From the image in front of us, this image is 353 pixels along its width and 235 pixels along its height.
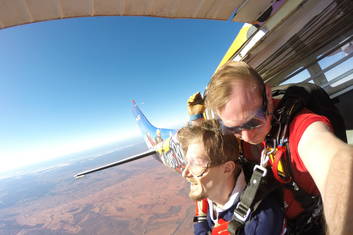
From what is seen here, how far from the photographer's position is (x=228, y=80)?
109cm

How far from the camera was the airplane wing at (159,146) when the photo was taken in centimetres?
609

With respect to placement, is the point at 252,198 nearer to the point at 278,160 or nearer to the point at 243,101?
the point at 278,160

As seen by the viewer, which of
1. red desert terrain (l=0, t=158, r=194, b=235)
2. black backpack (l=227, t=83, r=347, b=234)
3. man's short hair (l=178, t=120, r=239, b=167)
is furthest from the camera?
red desert terrain (l=0, t=158, r=194, b=235)

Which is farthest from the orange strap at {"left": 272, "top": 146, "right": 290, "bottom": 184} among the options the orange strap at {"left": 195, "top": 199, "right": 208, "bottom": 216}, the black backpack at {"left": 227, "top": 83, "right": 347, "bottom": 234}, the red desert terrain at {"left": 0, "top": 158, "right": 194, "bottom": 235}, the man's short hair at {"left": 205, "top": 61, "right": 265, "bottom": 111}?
the red desert terrain at {"left": 0, "top": 158, "right": 194, "bottom": 235}

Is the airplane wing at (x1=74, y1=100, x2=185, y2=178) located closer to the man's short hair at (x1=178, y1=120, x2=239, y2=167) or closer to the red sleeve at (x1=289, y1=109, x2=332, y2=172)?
the man's short hair at (x1=178, y1=120, x2=239, y2=167)

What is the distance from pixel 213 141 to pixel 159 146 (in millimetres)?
6994

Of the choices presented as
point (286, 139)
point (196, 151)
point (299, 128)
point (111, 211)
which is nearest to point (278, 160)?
point (286, 139)

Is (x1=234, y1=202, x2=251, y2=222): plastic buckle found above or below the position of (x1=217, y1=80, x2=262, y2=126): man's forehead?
below

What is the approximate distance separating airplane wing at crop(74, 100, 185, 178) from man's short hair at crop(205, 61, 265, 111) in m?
2.92

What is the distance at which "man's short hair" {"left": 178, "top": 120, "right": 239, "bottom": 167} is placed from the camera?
49.1 inches

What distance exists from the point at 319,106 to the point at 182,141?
1.01 metres

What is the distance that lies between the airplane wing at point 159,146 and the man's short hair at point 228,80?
115 inches

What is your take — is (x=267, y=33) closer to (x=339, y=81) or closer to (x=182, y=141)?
(x=339, y=81)

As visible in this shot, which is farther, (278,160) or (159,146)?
(159,146)
